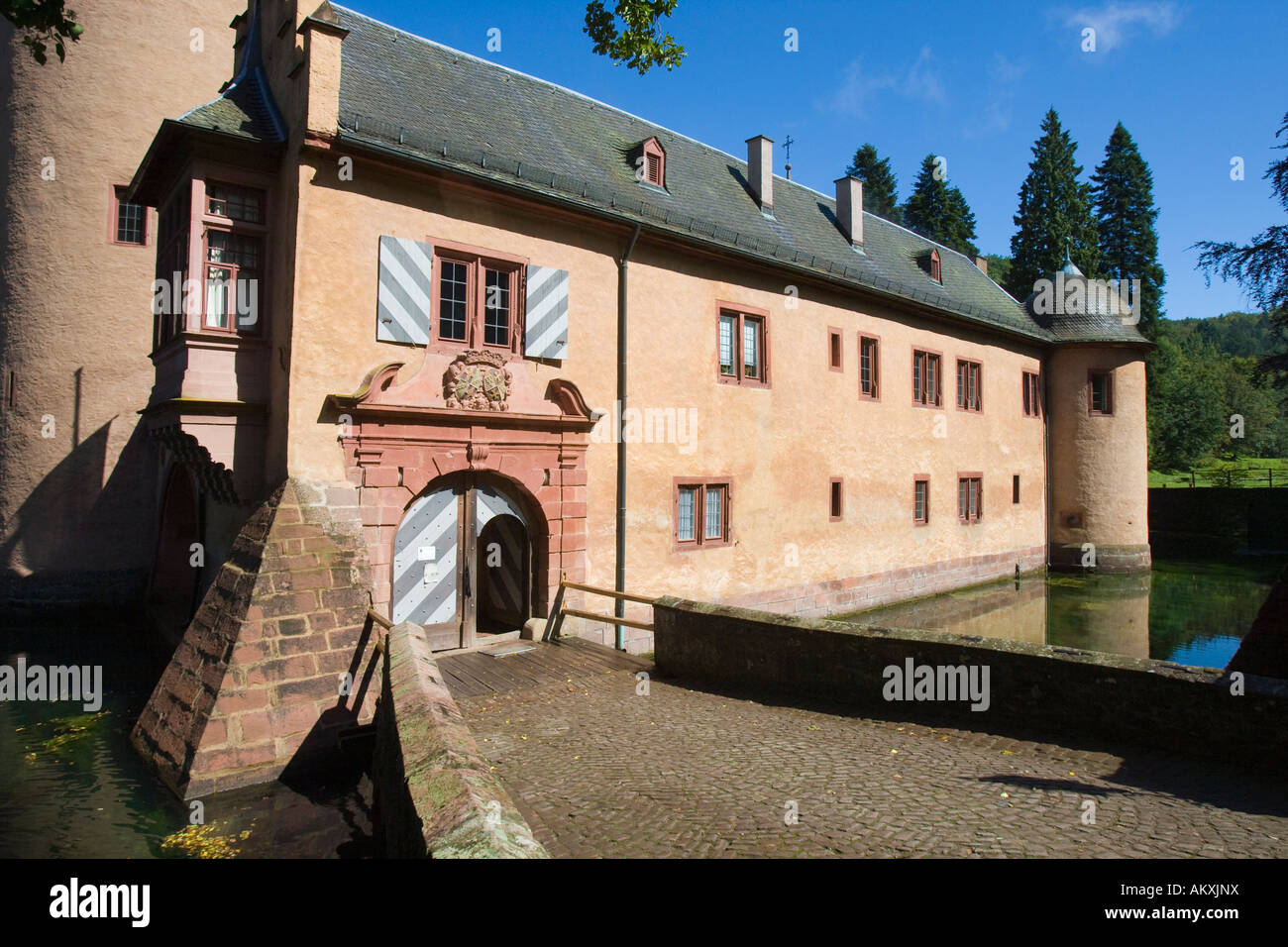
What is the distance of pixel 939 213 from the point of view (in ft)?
155

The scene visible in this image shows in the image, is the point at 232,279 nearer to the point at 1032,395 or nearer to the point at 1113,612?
the point at 1113,612

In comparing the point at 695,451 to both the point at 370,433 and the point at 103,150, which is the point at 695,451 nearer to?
the point at 370,433

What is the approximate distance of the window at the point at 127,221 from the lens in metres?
16.5

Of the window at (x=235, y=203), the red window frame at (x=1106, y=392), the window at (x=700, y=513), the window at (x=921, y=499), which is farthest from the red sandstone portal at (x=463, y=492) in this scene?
the red window frame at (x=1106, y=392)

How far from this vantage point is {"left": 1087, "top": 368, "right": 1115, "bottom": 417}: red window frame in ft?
81.9

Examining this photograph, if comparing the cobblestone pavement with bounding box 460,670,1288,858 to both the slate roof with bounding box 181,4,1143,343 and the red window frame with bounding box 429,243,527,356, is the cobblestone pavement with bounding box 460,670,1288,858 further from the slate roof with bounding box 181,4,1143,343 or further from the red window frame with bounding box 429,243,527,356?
the slate roof with bounding box 181,4,1143,343

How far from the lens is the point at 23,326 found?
15.9m

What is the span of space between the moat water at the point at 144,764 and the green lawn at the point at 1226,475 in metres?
28.5

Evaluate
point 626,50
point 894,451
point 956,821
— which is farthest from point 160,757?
point 894,451

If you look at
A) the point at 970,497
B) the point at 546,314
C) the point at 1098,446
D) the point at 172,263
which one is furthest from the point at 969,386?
the point at 172,263

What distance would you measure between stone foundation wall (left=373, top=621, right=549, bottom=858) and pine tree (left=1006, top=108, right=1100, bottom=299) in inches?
1516

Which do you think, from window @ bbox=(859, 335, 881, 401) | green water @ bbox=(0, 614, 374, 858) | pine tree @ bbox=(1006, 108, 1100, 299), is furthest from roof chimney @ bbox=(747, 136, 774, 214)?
pine tree @ bbox=(1006, 108, 1100, 299)

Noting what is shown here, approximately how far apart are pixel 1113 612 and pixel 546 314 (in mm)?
16573

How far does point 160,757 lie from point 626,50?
8.73 meters
